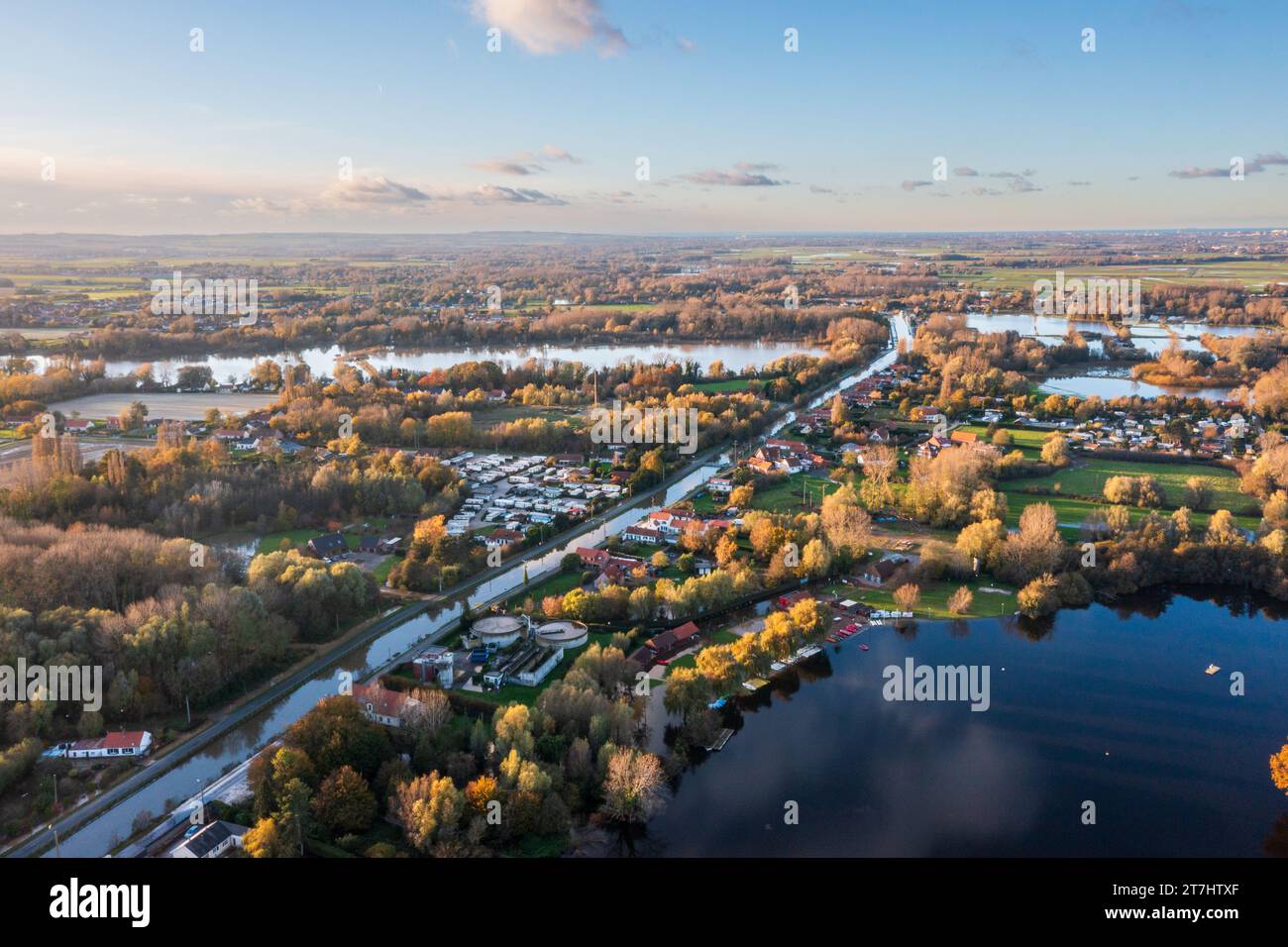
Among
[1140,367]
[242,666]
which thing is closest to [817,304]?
[1140,367]

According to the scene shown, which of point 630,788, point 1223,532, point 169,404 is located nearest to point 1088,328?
point 1223,532

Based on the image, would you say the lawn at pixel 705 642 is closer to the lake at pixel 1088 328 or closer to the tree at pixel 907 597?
the tree at pixel 907 597

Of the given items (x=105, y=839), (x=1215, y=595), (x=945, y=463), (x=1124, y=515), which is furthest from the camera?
(x=945, y=463)

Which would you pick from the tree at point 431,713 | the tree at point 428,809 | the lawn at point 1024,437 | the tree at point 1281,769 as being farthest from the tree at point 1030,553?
the tree at point 428,809

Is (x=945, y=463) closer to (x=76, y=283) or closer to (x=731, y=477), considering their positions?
(x=731, y=477)

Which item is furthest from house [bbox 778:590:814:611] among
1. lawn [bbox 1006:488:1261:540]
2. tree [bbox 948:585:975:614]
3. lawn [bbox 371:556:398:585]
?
lawn [bbox 371:556:398:585]

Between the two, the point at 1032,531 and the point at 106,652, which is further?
the point at 1032,531
